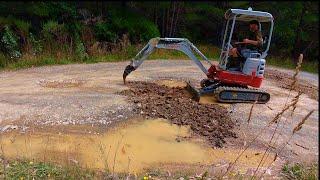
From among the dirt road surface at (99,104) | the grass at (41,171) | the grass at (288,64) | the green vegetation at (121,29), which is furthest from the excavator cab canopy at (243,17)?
the grass at (288,64)

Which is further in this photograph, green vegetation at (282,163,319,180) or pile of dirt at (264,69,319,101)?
pile of dirt at (264,69,319,101)

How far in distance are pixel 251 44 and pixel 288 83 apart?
3.86 m

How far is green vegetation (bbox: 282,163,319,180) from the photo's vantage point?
235 inches

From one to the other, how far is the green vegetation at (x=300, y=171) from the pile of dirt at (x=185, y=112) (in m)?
1.10

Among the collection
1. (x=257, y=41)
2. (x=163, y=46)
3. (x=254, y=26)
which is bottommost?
(x=163, y=46)

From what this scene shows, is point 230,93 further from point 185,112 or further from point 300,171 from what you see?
point 300,171

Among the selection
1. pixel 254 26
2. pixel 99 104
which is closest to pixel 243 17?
pixel 254 26

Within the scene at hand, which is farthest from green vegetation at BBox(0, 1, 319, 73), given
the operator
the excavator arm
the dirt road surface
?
the operator

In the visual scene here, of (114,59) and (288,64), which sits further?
(288,64)

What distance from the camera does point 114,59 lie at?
1396 centimetres

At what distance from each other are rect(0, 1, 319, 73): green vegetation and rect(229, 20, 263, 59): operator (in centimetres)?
544

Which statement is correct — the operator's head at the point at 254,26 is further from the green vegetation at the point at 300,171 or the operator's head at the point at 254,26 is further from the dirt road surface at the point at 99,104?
the green vegetation at the point at 300,171

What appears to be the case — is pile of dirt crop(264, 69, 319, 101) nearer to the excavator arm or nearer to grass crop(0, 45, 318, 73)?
grass crop(0, 45, 318, 73)

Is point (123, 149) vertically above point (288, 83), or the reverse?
point (123, 149)
